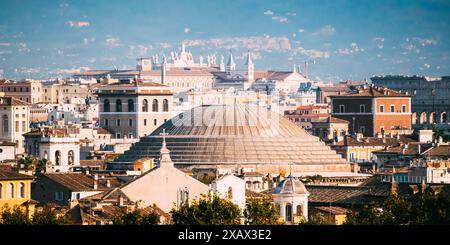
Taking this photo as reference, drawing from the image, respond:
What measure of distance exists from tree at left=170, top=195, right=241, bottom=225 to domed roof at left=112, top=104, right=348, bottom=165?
112 ft

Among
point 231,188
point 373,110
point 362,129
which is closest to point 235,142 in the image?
point 231,188

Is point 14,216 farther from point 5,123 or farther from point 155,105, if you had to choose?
point 155,105

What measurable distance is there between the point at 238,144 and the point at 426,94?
92.5m

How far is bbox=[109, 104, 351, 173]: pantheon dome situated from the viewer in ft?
250

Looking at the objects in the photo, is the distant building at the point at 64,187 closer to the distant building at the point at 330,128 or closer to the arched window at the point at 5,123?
the distant building at the point at 330,128

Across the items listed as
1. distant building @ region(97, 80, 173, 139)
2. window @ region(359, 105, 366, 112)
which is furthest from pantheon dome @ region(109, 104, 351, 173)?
distant building @ region(97, 80, 173, 139)

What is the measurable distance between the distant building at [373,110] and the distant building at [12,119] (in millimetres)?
18988

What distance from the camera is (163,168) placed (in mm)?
50188

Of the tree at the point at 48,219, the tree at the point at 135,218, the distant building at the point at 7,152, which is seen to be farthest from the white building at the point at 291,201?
the distant building at the point at 7,152

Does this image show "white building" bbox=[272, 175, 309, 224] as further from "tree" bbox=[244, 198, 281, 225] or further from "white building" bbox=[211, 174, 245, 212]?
"tree" bbox=[244, 198, 281, 225]

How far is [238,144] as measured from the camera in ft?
256
